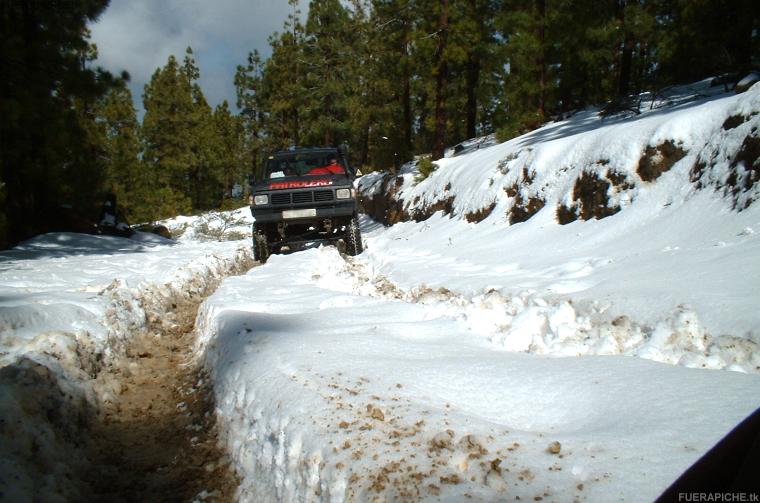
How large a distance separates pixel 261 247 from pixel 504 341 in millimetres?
6496

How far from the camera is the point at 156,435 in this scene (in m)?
2.92

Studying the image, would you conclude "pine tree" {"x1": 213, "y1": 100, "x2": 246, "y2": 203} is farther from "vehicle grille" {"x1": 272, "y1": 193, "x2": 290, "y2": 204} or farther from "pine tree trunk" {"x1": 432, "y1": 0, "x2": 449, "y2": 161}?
"vehicle grille" {"x1": 272, "y1": 193, "x2": 290, "y2": 204}

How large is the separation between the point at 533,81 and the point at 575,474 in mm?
15995

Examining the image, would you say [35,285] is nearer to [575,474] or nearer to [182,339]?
[182,339]

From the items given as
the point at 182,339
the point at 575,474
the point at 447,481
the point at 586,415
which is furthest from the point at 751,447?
the point at 182,339

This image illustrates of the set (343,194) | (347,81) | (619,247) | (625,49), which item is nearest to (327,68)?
(347,81)

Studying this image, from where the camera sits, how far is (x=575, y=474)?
167cm

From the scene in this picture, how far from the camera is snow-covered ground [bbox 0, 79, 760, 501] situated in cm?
184

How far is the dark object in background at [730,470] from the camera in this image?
3.24ft

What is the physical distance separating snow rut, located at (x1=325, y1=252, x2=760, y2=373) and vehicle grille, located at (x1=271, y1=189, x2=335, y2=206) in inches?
190

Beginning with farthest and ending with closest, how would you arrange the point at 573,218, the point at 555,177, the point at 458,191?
the point at 458,191, the point at 555,177, the point at 573,218

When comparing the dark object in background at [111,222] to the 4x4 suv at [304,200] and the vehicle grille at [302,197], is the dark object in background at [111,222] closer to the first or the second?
the 4x4 suv at [304,200]

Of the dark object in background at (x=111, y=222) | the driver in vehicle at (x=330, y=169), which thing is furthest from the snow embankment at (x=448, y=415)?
the dark object in background at (x=111, y=222)

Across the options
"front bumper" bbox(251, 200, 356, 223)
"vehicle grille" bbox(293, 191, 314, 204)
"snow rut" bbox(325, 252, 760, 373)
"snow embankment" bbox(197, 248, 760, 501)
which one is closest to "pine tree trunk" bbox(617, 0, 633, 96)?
"front bumper" bbox(251, 200, 356, 223)
